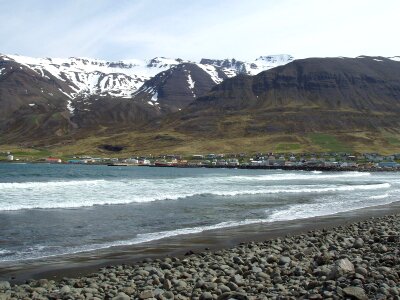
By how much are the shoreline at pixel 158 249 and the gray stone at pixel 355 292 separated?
8.21m

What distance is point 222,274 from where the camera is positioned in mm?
13586

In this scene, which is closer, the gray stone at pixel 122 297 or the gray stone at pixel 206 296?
the gray stone at pixel 206 296

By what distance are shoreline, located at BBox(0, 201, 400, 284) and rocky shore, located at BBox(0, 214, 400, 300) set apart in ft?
3.06

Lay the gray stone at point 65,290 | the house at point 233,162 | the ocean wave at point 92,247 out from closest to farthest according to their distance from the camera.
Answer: the gray stone at point 65,290, the ocean wave at point 92,247, the house at point 233,162

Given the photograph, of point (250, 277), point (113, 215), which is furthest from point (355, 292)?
point (113, 215)

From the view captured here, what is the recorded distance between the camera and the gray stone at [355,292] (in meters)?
9.58

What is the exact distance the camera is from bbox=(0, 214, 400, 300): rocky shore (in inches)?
420

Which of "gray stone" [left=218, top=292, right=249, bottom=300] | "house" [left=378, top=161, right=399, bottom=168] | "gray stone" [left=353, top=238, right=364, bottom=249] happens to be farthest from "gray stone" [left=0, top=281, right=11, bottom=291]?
"house" [left=378, top=161, right=399, bottom=168]

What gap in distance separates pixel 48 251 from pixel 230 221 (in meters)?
12.2

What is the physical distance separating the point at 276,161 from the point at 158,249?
506 feet

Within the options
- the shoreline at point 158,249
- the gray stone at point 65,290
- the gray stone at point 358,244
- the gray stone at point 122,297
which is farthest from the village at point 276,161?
the gray stone at point 122,297

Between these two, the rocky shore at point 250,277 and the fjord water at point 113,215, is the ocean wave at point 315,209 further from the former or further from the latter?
the rocky shore at point 250,277

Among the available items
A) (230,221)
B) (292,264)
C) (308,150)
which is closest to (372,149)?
(308,150)

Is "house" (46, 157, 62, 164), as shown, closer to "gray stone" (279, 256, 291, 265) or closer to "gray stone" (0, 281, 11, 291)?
"gray stone" (0, 281, 11, 291)
